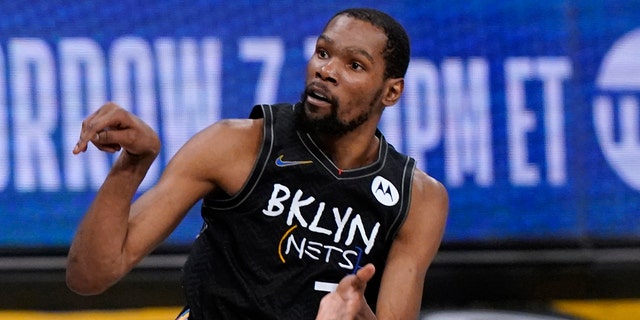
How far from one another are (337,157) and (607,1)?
84.5 inches

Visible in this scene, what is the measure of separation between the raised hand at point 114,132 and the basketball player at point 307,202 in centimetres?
29

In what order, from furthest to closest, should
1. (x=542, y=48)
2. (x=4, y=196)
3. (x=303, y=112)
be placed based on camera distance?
(x=542, y=48)
(x=4, y=196)
(x=303, y=112)

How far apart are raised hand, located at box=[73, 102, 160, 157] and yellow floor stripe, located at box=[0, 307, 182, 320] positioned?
214cm

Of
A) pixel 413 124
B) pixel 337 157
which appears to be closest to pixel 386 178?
pixel 337 157

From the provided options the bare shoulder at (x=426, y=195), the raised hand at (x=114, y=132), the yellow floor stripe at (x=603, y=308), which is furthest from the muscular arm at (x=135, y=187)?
the yellow floor stripe at (x=603, y=308)

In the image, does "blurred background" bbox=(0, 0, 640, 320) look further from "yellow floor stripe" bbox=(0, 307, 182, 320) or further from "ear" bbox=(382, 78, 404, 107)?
"ear" bbox=(382, 78, 404, 107)

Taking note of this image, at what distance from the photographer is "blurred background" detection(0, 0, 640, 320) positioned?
4363mm

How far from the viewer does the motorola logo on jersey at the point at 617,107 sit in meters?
4.68

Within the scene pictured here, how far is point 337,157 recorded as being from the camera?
2.93m

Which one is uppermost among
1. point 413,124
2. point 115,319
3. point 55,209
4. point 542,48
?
point 542,48

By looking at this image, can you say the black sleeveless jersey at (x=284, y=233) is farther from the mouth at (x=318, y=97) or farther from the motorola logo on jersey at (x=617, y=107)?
the motorola logo on jersey at (x=617, y=107)

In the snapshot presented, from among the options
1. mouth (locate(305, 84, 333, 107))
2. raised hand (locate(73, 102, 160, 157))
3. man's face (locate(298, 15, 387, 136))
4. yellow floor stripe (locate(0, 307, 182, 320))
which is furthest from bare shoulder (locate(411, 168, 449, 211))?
yellow floor stripe (locate(0, 307, 182, 320))

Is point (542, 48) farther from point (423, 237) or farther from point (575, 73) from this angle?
point (423, 237)

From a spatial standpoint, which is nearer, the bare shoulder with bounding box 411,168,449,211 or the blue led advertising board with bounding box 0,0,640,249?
the bare shoulder with bounding box 411,168,449,211
